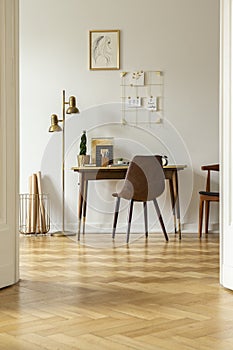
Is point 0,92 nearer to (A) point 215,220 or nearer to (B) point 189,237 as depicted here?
(B) point 189,237

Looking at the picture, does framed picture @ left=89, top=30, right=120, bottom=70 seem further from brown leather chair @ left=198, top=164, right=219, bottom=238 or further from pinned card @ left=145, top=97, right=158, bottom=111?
brown leather chair @ left=198, top=164, right=219, bottom=238

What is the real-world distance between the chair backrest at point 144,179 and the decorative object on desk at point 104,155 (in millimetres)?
714

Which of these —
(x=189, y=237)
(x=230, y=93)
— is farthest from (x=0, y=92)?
(x=189, y=237)

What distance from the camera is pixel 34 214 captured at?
23.1 ft

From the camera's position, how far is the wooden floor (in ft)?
8.59

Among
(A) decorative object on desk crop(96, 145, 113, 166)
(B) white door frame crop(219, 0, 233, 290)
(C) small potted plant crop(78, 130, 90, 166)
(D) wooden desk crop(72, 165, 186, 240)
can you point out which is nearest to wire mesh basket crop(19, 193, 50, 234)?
(D) wooden desk crop(72, 165, 186, 240)

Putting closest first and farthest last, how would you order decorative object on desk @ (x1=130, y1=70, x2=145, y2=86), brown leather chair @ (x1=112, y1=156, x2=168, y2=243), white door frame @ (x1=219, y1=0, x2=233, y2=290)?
1. white door frame @ (x1=219, y1=0, x2=233, y2=290)
2. brown leather chair @ (x1=112, y1=156, x2=168, y2=243)
3. decorative object on desk @ (x1=130, y1=70, x2=145, y2=86)

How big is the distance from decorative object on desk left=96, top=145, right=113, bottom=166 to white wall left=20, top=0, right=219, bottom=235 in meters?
0.15

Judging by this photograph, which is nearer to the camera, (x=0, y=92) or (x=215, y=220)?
(x=0, y=92)

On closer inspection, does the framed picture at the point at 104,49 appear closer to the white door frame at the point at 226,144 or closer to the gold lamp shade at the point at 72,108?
the gold lamp shade at the point at 72,108

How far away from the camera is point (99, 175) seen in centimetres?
655

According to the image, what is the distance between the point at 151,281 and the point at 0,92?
137cm

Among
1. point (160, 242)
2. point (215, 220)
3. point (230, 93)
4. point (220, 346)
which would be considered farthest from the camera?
point (215, 220)

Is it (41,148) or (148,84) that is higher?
(148,84)
